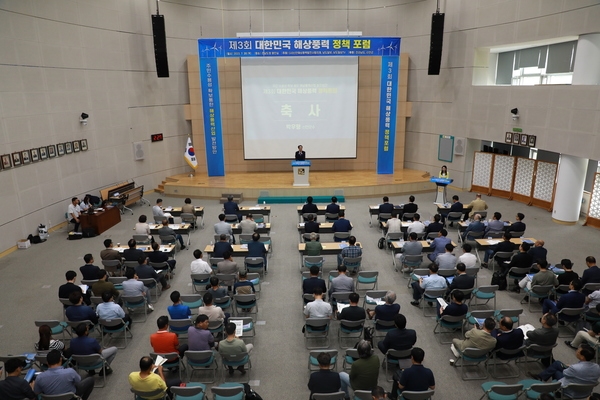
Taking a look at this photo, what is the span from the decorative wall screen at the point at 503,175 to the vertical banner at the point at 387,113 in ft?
14.5

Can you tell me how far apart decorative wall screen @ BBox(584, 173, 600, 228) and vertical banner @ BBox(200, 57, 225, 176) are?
14.6 metres

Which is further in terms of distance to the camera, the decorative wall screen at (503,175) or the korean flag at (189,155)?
the korean flag at (189,155)

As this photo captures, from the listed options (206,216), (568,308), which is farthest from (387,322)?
(206,216)

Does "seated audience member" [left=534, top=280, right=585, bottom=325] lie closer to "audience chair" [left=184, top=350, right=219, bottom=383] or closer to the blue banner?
"audience chair" [left=184, top=350, right=219, bottom=383]

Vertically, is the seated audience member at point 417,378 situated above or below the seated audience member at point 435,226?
below

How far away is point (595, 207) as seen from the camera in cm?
1416

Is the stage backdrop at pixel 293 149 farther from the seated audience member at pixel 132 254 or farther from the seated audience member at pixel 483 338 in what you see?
the seated audience member at pixel 483 338

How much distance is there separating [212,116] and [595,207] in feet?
50.2

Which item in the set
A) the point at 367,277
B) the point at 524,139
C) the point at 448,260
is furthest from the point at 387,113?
the point at 367,277

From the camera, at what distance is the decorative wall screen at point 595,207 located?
550 inches

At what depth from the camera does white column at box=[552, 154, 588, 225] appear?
14.3 m

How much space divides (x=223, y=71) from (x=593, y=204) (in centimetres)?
1560

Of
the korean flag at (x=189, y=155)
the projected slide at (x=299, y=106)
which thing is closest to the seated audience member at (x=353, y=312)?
the projected slide at (x=299, y=106)

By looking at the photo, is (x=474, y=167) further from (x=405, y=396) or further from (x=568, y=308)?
(x=405, y=396)
